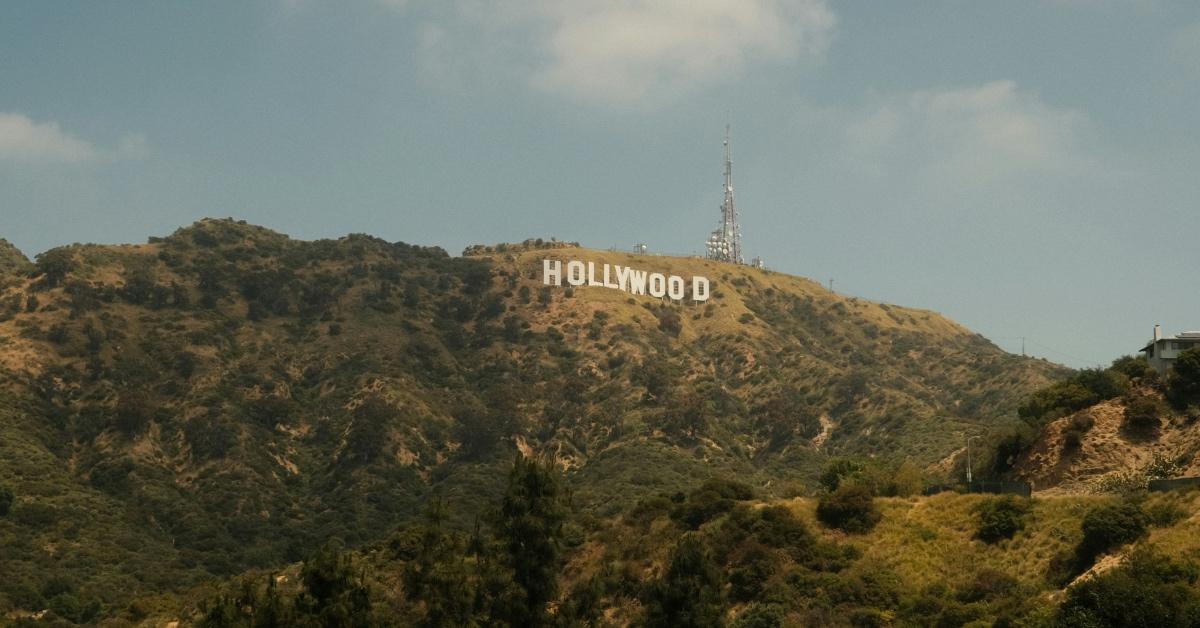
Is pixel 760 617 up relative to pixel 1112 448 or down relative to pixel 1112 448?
down

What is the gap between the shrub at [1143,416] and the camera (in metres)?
77.9

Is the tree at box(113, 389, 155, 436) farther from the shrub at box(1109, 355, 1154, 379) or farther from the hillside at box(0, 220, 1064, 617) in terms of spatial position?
the shrub at box(1109, 355, 1154, 379)

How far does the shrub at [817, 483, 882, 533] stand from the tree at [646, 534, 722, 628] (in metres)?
22.2

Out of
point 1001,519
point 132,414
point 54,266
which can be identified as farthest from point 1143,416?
point 54,266

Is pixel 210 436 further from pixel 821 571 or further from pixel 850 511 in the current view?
pixel 821 571

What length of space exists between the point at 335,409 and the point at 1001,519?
103 metres

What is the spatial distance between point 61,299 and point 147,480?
42025 millimetres

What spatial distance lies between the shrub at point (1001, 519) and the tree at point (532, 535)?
24.4m

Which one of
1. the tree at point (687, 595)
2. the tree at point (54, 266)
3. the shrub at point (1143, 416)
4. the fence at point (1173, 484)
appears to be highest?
the tree at point (54, 266)

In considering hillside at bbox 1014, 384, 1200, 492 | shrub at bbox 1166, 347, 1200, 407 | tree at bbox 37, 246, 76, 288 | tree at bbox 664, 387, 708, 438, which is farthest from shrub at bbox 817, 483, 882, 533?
tree at bbox 37, 246, 76, 288

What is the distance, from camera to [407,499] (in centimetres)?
14000

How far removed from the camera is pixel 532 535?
57812 mm

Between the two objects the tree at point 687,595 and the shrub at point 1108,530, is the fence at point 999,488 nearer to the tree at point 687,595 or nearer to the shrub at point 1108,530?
the shrub at point 1108,530

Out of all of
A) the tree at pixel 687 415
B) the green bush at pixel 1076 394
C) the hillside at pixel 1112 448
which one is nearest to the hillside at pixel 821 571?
the hillside at pixel 1112 448
